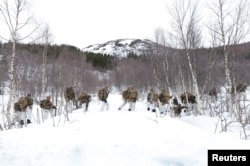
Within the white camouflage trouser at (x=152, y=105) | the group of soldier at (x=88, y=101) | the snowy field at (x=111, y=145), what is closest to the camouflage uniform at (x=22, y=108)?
the group of soldier at (x=88, y=101)

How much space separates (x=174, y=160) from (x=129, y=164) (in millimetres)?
918

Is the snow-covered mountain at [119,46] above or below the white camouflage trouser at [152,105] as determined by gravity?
above

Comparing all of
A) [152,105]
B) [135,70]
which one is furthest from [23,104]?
[135,70]

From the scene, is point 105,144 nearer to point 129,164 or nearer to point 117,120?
point 129,164

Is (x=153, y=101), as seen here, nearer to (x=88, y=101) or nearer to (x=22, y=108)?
(x=88, y=101)

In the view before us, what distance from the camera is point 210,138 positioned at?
553 centimetres

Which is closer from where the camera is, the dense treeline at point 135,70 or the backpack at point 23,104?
the backpack at point 23,104

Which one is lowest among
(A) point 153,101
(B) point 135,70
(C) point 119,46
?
(A) point 153,101

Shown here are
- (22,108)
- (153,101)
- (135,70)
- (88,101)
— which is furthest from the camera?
(135,70)

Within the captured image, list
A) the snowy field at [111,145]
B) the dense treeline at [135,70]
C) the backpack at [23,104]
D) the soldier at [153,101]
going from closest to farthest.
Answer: the snowy field at [111,145], the backpack at [23,104], the soldier at [153,101], the dense treeline at [135,70]

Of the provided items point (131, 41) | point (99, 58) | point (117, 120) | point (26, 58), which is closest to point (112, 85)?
point (99, 58)
